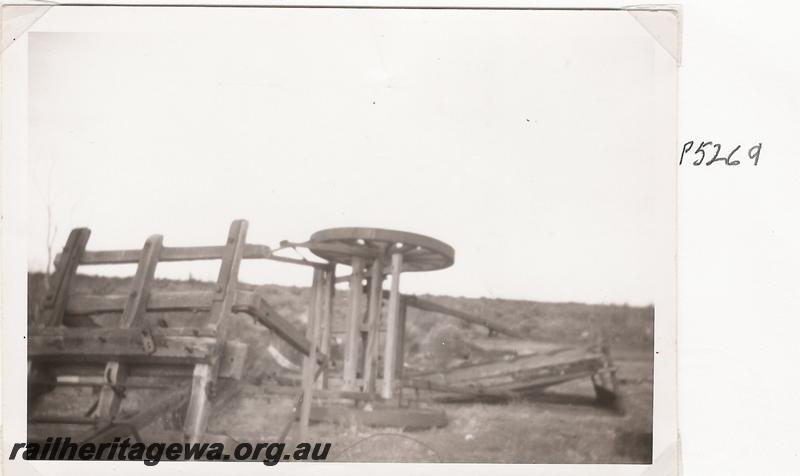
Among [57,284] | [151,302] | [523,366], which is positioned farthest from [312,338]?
[57,284]

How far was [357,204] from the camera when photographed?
7.25 ft

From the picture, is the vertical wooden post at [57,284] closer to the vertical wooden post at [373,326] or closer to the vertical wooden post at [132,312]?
the vertical wooden post at [132,312]

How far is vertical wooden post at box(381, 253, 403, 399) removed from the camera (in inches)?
91.9

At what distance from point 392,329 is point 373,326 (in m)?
0.17

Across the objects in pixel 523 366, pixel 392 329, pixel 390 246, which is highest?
pixel 390 246

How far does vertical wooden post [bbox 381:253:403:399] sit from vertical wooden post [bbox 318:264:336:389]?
200mm

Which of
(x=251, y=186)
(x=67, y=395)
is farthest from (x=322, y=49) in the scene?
(x=67, y=395)

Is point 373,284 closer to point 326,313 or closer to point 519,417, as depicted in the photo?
point 326,313

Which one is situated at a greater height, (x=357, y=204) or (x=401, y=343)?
(x=357, y=204)

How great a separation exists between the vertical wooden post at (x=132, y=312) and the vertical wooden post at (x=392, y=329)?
71 cm

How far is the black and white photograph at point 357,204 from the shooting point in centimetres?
220

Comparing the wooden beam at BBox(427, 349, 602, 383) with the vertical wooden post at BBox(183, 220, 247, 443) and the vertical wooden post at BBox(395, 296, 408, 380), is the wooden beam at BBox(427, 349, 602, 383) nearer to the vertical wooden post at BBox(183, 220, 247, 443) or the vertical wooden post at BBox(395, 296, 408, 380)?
the vertical wooden post at BBox(395, 296, 408, 380)

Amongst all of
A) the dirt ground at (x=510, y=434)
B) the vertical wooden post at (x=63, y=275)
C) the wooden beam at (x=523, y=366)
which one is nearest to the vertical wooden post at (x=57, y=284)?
the vertical wooden post at (x=63, y=275)

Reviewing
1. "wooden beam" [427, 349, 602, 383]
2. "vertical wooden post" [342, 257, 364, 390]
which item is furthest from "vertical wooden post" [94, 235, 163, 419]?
"wooden beam" [427, 349, 602, 383]
